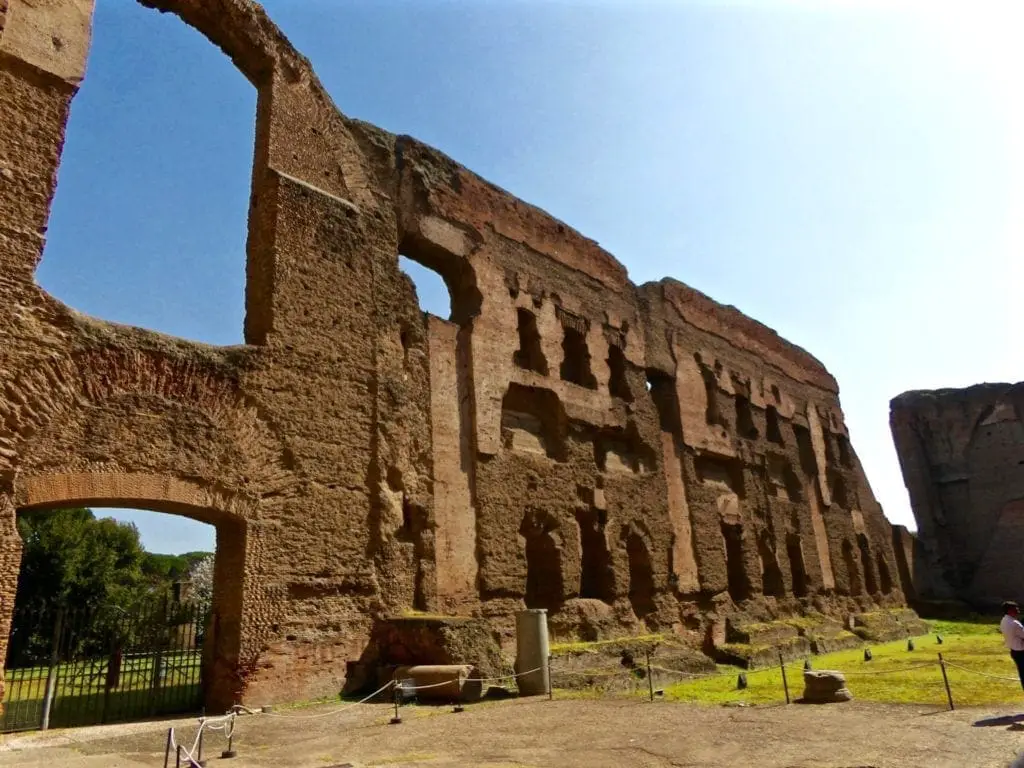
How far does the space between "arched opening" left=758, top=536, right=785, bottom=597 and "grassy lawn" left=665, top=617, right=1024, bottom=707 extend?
236cm

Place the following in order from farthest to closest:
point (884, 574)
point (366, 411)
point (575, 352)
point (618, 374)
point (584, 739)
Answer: point (884, 574) → point (618, 374) → point (575, 352) → point (366, 411) → point (584, 739)

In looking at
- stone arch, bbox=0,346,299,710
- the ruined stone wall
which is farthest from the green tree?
the ruined stone wall

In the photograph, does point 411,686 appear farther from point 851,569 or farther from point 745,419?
point 851,569

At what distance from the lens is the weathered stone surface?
6.30 metres

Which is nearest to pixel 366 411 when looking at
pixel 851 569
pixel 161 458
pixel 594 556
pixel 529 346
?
pixel 161 458

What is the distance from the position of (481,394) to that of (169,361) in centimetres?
418

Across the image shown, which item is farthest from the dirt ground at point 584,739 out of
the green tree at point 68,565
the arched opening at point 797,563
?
the green tree at point 68,565

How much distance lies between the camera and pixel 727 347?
16.5 metres

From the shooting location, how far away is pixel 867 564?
64.2ft

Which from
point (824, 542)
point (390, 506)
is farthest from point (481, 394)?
point (824, 542)

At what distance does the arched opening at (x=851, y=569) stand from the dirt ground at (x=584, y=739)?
1373 cm

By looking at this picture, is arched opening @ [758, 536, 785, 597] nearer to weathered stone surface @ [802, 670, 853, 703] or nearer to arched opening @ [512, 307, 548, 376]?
arched opening @ [512, 307, 548, 376]

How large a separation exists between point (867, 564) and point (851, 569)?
4.23 feet

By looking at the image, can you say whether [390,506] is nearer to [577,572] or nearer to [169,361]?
[169,361]
